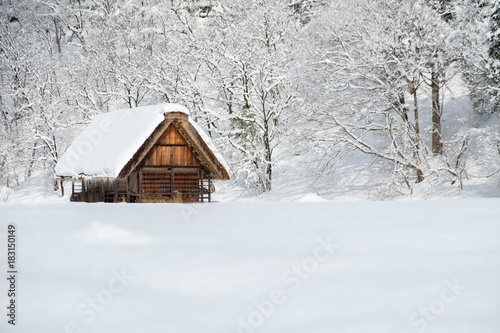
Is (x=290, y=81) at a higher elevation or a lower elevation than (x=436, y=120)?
higher

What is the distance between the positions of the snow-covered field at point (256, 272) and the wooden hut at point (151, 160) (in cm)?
1838

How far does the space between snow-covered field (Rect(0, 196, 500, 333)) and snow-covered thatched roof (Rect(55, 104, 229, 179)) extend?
59.7 ft

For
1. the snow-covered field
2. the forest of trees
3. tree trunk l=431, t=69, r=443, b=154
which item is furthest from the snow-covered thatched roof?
the snow-covered field

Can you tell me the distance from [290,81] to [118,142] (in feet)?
42.2

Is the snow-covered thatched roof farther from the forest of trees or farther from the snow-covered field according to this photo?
the snow-covered field

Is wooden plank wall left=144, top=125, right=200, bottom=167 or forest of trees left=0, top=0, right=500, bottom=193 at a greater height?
forest of trees left=0, top=0, right=500, bottom=193

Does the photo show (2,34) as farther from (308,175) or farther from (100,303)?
(100,303)

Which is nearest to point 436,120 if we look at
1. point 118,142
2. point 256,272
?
point 118,142

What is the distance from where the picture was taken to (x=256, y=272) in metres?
3.94

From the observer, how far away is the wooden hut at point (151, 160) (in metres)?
23.5

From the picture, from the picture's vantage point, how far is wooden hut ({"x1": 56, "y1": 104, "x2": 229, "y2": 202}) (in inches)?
924

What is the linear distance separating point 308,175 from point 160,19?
16620mm

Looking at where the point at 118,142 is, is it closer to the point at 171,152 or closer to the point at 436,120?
the point at 171,152

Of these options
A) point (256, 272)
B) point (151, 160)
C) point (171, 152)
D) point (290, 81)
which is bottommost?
point (256, 272)
